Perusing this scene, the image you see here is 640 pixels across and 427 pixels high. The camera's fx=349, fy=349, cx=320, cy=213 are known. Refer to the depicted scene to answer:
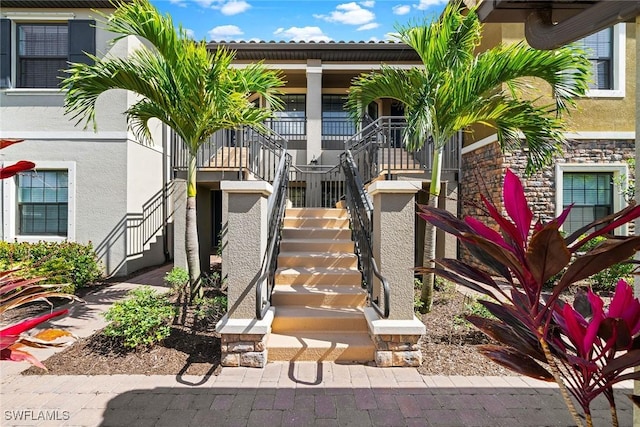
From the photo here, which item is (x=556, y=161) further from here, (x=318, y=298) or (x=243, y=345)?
(x=243, y=345)

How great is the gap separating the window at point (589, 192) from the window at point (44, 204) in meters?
11.6

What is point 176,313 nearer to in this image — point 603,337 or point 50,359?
point 50,359

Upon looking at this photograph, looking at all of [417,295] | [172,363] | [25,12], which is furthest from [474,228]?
[25,12]

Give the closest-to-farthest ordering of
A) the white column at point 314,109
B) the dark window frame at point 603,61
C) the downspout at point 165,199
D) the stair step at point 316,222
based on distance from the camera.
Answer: the stair step at point 316,222 → the dark window frame at point 603,61 → the downspout at point 165,199 → the white column at point 314,109

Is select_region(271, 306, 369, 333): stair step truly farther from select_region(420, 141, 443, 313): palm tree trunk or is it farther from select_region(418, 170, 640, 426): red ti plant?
select_region(418, 170, 640, 426): red ti plant

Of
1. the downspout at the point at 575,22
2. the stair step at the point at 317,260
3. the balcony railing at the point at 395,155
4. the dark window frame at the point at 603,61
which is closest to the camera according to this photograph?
the downspout at the point at 575,22

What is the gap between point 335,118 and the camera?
1334 cm

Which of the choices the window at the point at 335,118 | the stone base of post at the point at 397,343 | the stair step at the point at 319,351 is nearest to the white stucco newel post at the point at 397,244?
the stone base of post at the point at 397,343

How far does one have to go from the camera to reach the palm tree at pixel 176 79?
13.7 feet

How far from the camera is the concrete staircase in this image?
3732 millimetres

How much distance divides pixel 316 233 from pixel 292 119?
8033 mm

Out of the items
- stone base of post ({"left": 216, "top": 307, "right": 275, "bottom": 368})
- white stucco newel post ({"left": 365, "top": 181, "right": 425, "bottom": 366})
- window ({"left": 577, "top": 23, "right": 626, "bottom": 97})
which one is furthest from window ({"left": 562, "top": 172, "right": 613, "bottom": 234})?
stone base of post ({"left": 216, "top": 307, "right": 275, "bottom": 368})

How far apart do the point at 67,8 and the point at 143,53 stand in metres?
5.72

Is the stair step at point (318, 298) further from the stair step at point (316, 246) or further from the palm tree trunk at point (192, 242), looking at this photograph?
the palm tree trunk at point (192, 242)
